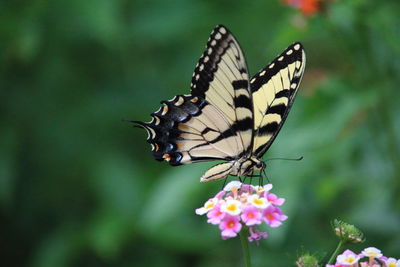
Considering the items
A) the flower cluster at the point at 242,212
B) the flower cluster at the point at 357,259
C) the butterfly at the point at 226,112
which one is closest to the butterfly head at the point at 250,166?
the butterfly at the point at 226,112

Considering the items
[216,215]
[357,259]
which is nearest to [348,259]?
[357,259]

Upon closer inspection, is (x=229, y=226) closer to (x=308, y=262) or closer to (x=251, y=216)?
(x=251, y=216)

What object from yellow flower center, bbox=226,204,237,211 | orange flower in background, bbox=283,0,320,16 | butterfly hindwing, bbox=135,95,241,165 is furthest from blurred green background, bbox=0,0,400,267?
yellow flower center, bbox=226,204,237,211

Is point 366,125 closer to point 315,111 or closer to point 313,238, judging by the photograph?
point 315,111

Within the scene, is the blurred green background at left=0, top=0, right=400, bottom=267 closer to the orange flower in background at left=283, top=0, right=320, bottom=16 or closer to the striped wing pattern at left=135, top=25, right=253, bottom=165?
the orange flower in background at left=283, top=0, right=320, bottom=16

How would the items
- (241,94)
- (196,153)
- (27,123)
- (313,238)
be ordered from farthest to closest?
1. (27,123)
2. (313,238)
3. (196,153)
4. (241,94)

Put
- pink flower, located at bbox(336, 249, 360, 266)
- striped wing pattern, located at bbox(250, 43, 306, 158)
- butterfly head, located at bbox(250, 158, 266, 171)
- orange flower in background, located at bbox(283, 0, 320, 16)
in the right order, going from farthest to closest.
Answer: orange flower in background, located at bbox(283, 0, 320, 16)
butterfly head, located at bbox(250, 158, 266, 171)
striped wing pattern, located at bbox(250, 43, 306, 158)
pink flower, located at bbox(336, 249, 360, 266)

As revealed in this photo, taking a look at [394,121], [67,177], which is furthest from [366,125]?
[67,177]
